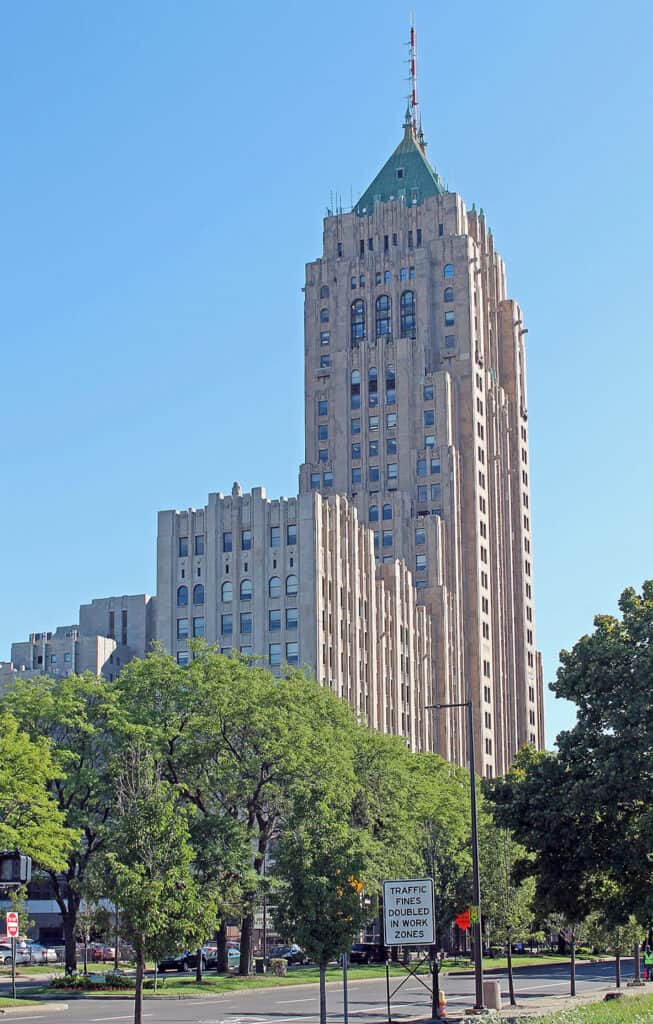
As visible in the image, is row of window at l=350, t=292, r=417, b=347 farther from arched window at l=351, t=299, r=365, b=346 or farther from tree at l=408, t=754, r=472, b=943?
tree at l=408, t=754, r=472, b=943

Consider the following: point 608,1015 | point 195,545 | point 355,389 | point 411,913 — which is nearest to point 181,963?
point 411,913

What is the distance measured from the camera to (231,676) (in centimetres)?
6925

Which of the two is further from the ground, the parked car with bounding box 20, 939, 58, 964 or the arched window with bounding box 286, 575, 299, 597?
the arched window with bounding box 286, 575, 299, 597

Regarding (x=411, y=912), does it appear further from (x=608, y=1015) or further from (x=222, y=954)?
(x=222, y=954)

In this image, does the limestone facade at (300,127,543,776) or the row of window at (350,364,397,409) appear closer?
the limestone facade at (300,127,543,776)

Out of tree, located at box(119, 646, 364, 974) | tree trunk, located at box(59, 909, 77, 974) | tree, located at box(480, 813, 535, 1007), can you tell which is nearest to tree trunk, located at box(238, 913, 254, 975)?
tree, located at box(119, 646, 364, 974)

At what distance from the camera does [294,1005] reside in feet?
A: 176

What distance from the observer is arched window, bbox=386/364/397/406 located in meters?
150

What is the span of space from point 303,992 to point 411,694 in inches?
2725

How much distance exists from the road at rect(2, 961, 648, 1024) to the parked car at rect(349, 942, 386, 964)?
1438cm

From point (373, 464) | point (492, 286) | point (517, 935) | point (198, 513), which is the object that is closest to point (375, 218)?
point (492, 286)

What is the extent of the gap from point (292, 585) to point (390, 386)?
44.4 m

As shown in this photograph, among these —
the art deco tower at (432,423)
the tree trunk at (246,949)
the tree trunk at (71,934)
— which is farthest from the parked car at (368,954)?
the art deco tower at (432,423)

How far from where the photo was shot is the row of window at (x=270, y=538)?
11331cm
